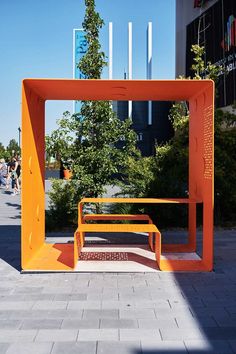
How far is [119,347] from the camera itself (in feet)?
12.9

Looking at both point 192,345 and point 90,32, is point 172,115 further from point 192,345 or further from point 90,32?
point 192,345

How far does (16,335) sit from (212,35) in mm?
19268

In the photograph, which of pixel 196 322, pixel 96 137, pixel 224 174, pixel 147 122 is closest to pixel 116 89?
pixel 96 137

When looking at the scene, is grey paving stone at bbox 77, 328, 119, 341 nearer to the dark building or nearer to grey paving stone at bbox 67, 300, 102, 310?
grey paving stone at bbox 67, 300, 102, 310

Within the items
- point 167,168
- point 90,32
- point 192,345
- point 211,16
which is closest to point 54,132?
point 90,32

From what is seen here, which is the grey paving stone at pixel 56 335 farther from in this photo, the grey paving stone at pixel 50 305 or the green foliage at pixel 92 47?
the green foliage at pixel 92 47

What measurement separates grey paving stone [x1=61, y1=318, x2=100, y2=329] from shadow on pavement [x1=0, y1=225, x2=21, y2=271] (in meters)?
2.29

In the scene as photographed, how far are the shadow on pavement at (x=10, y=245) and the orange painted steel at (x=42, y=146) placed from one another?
333 millimetres

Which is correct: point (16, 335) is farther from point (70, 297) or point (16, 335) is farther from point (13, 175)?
point (13, 175)

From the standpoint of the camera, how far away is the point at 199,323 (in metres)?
4.52

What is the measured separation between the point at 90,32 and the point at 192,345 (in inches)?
312

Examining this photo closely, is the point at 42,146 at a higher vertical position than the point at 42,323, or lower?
higher

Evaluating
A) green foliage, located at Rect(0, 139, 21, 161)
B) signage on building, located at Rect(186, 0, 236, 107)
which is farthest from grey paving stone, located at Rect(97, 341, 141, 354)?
green foliage, located at Rect(0, 139, 21, 161)

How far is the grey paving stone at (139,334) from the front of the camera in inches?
163
